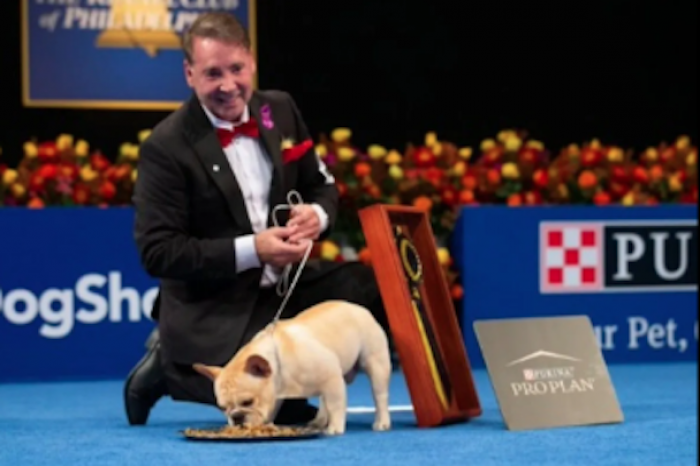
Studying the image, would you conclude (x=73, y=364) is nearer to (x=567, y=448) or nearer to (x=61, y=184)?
(x=61, y=184)

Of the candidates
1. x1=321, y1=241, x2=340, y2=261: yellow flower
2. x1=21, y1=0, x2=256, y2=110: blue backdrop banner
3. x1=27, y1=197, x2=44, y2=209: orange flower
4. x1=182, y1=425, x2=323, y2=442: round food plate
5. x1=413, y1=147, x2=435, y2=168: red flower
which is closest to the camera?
x1=182, y1=425, x2=323, y2=442: round food plate

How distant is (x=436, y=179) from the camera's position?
5.68 m

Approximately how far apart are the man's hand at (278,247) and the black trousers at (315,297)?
0.62 ft

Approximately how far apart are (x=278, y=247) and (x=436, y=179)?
2.20 meters

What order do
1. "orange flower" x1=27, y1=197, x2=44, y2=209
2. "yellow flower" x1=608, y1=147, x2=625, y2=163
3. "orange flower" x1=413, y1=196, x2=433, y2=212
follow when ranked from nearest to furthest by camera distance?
"orange flower" x1=27, y1=197, x2=44, y2=209 → "orange flower" x1=413, y1=196, x2=433, y2=212 → "yellow flower" x1=608, y1=147, x2=625, y2=163

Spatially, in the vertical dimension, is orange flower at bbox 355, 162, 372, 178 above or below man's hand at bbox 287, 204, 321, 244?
below

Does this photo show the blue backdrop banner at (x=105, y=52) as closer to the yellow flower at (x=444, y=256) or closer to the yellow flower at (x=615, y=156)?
the yellow flower at (x=444, y=256)

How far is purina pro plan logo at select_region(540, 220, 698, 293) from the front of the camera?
18.0 feet

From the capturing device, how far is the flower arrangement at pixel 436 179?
5473mm

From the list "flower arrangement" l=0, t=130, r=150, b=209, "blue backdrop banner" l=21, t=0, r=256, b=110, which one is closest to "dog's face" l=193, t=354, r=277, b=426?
"flower arrangement" l=0, t=130, r=150, b=209

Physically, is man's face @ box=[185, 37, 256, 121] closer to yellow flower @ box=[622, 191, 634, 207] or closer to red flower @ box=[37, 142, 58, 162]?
red flower @ box=[37, 142, 58, 162]

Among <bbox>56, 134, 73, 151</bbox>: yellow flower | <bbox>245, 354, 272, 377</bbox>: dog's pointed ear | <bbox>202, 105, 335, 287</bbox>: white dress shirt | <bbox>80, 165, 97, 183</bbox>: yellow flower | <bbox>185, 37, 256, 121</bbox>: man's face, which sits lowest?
<bbox>245, 354, 272, 377</bbox>: dog's pointed ear

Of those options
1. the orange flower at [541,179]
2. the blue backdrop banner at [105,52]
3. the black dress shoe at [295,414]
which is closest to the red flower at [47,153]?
the blue backdrop banner at [105,52]

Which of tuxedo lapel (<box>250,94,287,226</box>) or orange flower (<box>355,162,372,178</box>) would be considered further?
orange flower (<box>355,162,372,178</box>)
